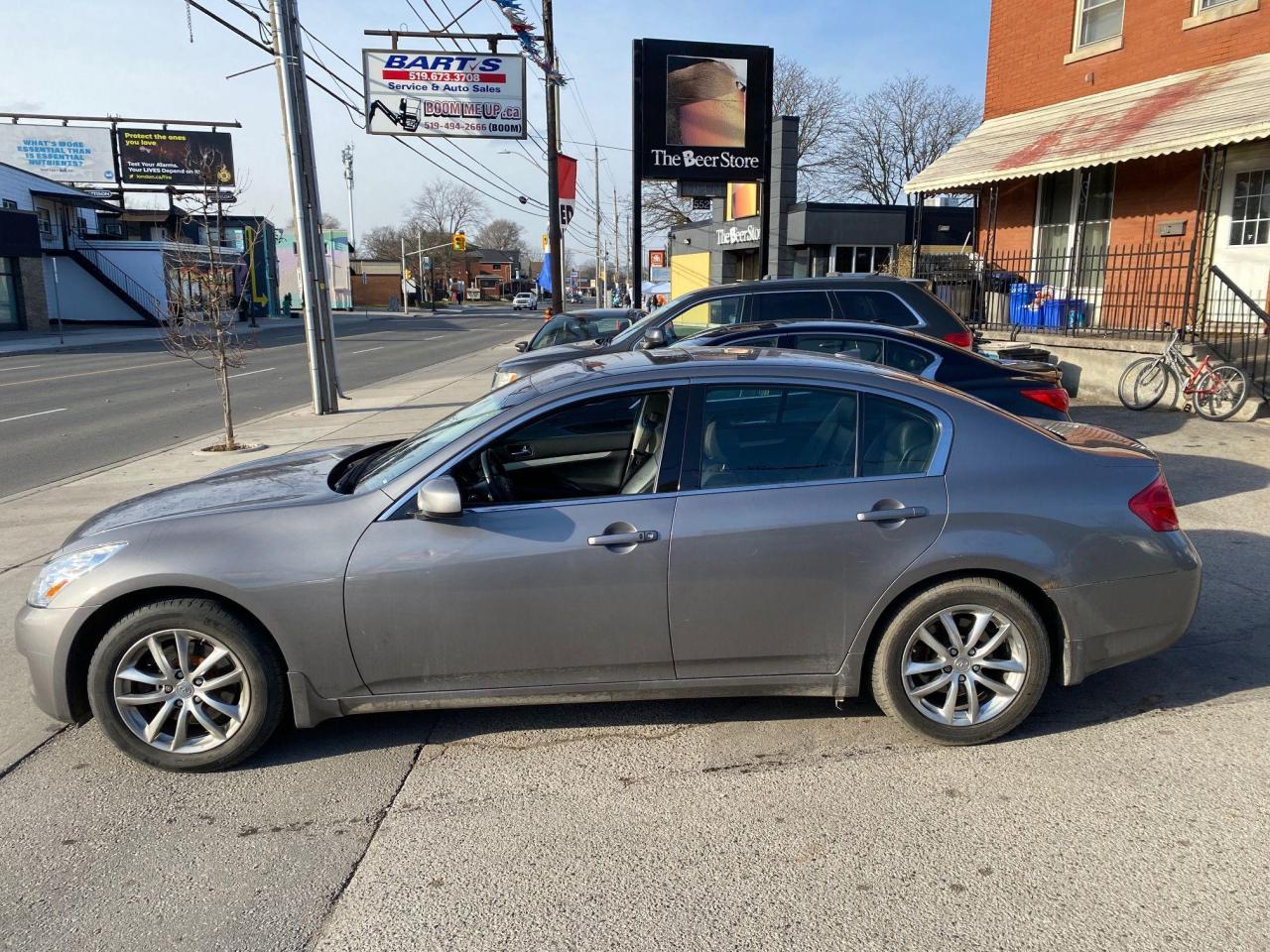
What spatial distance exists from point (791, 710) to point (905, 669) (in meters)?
0.64

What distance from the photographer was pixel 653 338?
7.00 m

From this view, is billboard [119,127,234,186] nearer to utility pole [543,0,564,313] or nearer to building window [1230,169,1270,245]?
utility pole [543,0,564,313]

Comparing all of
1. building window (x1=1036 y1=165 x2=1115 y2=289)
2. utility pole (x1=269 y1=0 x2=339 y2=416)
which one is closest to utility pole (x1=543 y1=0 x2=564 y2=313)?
utility pole (x1=269 y1=0 x2=339 y2=416)

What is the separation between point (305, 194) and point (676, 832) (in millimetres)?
13403

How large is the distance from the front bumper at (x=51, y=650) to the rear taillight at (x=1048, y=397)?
600 centimetres

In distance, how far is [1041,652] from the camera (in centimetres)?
376

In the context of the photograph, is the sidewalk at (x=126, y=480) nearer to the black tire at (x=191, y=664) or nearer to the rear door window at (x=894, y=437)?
the black tire at (x=191, y=664)

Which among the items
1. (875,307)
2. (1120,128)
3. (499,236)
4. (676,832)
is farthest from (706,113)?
(499,236)

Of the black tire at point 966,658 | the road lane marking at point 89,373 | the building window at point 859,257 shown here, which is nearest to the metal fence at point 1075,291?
the black tire at point 966,658

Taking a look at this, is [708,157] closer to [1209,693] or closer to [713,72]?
[713,72]

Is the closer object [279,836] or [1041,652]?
[279,836]

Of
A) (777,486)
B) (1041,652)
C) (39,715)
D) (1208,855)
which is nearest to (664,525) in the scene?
(777,486)

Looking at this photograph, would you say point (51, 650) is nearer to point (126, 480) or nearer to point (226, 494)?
point (226, 494)

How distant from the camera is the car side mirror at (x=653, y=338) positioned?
676 centimetres
